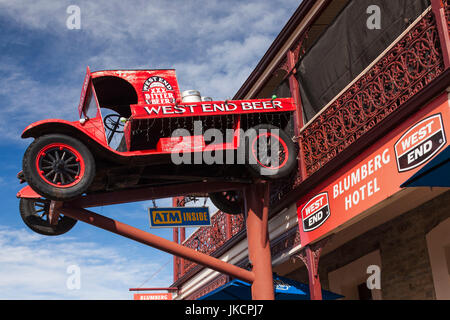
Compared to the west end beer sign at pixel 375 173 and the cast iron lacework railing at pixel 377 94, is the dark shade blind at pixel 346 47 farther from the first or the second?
the west end beer sign at pixel 375 173

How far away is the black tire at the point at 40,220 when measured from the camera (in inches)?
381

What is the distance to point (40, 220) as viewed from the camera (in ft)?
32.0

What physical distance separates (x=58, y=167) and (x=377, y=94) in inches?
193

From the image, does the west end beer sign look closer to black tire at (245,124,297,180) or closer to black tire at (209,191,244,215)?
black tire at (245,124,297,180)

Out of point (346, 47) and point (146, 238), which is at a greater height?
point (346, 47)

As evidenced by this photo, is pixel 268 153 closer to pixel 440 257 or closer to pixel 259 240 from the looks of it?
pixel 259 240

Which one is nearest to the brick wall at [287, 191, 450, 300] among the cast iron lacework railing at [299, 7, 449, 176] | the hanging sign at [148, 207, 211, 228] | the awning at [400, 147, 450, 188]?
the cast iron lacework railing at [299, 7, 449, 176]

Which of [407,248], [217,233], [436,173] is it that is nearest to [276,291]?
[407,248]

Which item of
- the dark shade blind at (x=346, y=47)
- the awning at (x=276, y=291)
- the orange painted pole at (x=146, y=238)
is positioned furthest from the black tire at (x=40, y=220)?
the dark shade blind at (x=346, y=47)

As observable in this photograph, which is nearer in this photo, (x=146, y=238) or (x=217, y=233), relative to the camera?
(x=146, y=238)

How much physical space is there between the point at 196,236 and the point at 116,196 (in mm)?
6537

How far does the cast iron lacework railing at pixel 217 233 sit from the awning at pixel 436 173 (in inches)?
281

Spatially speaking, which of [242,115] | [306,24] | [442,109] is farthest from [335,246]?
[442,109]

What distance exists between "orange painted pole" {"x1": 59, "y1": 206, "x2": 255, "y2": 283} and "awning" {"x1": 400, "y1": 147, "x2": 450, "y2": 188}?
452 centimetres
